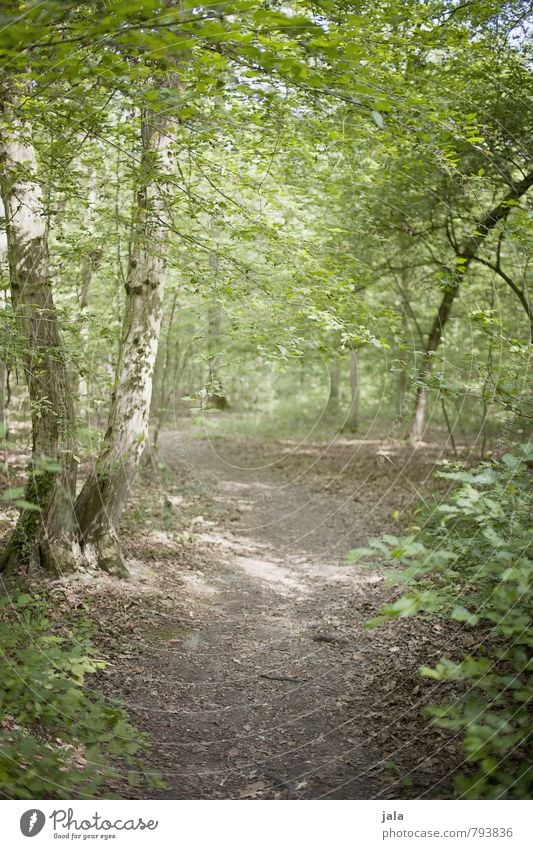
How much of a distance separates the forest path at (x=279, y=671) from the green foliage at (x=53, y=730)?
0.96ft

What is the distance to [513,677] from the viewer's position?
313cm

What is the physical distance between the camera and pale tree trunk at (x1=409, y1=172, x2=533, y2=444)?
5.57 meters

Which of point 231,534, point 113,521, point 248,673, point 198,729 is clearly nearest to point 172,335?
point 231,534

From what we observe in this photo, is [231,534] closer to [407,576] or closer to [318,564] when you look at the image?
[318,564]

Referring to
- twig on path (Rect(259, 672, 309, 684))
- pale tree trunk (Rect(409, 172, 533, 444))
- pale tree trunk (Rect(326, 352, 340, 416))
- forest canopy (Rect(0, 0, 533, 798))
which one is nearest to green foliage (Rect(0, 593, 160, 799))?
forest canopy (Rect(0, 0, 533, 798))

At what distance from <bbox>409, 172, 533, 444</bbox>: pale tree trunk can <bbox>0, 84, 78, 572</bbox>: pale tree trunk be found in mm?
3403

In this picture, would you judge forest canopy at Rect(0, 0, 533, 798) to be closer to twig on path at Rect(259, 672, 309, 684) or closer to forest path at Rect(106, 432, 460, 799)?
forest path at Rect(106, 432, 460, 799)

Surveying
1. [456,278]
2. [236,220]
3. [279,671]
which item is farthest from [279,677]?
[236,220]

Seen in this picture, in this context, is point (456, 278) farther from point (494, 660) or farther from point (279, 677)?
point (279, 677)

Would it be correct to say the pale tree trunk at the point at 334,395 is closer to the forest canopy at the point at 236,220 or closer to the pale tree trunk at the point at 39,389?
the forest canopy at the point at 236,220
